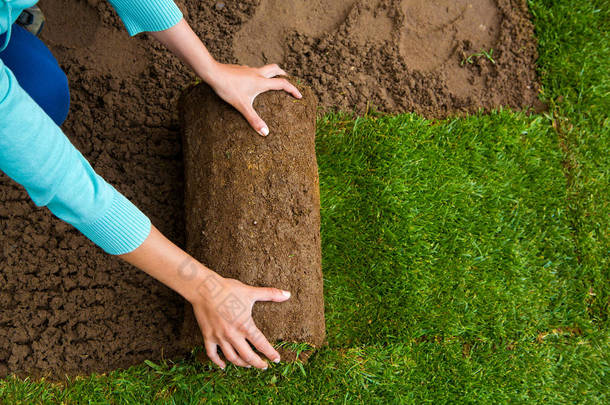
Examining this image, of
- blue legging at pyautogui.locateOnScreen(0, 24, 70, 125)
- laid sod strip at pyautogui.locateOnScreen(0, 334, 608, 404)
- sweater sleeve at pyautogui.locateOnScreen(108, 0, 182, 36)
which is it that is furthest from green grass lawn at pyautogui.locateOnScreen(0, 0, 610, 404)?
blue legging at pyautogui.locateOnScreen(0, 24, 70, 125)

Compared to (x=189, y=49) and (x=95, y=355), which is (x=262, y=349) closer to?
(x=95, y=355)

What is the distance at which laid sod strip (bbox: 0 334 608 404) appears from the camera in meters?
1.87

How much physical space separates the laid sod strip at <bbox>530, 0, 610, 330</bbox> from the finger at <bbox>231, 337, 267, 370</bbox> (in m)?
1.91

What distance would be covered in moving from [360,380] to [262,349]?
0.64m

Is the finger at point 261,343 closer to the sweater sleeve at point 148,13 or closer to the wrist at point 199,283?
the wrist at point 199,283

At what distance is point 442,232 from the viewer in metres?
2.28

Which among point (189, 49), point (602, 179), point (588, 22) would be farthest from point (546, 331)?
point (189, 49)

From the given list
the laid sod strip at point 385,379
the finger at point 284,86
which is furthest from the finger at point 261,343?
the finger at point 284,86

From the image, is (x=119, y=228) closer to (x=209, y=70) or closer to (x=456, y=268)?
(x=209, y=70)

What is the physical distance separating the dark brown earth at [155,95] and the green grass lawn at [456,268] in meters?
0.17

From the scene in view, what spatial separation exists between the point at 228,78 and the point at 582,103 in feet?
7.11

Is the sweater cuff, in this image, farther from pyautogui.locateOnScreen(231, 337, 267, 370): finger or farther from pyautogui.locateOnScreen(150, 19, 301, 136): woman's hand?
pyautogui.locateOnScreen(150, 19, 301, 136): woman's hand

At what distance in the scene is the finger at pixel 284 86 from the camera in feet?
5.87

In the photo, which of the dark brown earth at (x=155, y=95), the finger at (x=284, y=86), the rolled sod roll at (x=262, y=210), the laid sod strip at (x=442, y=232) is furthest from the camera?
the laid sod strip at (x=442, y=232)
